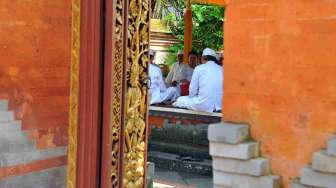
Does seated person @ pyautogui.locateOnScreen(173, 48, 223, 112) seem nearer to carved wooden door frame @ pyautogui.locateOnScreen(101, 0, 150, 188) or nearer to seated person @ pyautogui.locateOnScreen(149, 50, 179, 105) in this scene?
seated person @ pyautogui.locateOnScreen(149, 50, 179, 105)

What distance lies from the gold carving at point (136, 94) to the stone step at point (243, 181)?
2.10 m

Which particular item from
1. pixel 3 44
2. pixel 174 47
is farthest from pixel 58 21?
pixel 174 47

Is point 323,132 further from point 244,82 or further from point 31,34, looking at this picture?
point 31,34

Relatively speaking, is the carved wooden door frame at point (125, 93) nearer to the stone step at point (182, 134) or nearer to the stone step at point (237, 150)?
the stone step at point (237, 150)

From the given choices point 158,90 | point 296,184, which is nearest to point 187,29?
point 158,90

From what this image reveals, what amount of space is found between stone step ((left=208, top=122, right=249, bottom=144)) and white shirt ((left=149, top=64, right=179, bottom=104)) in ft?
13.9

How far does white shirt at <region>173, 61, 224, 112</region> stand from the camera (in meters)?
7.86

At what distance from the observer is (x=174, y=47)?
1748 centimetres

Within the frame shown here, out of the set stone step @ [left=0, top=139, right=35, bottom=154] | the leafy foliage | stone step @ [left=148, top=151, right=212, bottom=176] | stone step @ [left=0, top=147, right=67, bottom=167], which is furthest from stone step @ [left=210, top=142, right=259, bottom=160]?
the leafy foliage

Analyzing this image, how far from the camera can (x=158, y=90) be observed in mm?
9070

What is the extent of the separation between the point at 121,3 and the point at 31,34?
36.0 inches

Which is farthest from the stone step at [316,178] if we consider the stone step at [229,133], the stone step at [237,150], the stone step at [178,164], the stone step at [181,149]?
the stone step at [181,149]

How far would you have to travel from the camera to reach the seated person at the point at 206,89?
25.8 feet

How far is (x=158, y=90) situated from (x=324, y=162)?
5221 millimetres
